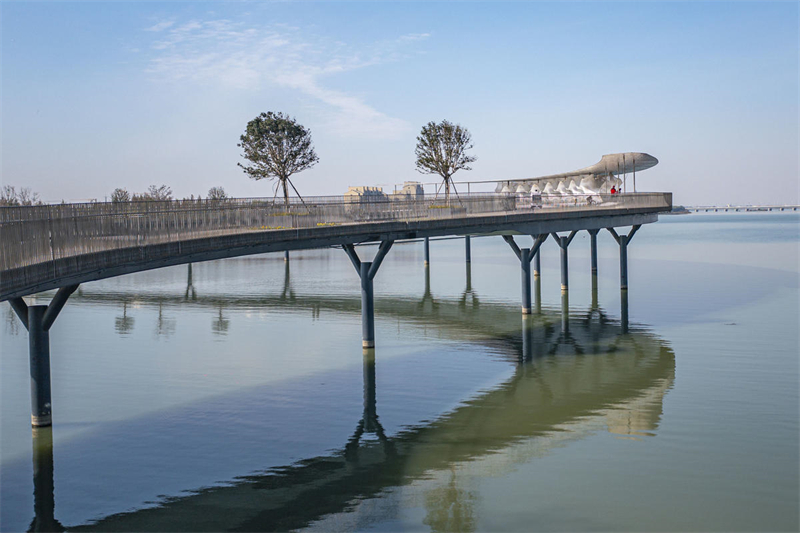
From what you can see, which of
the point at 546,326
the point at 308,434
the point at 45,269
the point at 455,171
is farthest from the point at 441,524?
the point at 455,171

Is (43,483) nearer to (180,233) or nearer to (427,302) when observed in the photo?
(180,233)

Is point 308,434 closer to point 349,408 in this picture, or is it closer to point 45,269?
point 349,408

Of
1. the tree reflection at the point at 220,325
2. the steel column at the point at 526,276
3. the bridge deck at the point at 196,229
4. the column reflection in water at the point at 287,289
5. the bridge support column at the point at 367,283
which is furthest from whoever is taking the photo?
the column reflection in water at the point at 287,289

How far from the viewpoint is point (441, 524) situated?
13352mm

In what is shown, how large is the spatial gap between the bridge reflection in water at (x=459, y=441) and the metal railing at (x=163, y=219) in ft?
16.3

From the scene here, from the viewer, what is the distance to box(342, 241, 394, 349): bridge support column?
27672mm

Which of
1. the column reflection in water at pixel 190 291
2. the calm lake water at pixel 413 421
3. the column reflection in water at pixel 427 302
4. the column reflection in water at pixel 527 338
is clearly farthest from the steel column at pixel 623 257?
the column reflection in water at pixel 190 291

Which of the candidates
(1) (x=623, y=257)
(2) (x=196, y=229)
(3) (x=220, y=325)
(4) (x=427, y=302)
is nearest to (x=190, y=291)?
(3) (x=220, y=325)

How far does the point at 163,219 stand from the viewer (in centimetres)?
2142

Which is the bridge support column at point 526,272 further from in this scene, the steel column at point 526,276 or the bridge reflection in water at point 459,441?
the bridge reflection in water at point 459,441

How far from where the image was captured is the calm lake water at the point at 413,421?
1401 centimetres

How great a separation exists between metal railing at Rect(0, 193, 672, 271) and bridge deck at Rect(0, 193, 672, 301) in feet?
0.08

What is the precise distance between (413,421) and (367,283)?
350 inches

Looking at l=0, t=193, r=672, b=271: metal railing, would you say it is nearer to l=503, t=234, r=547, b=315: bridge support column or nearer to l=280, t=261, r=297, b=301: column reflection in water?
l=503, t=234, r=547, b=315: bridge support column
